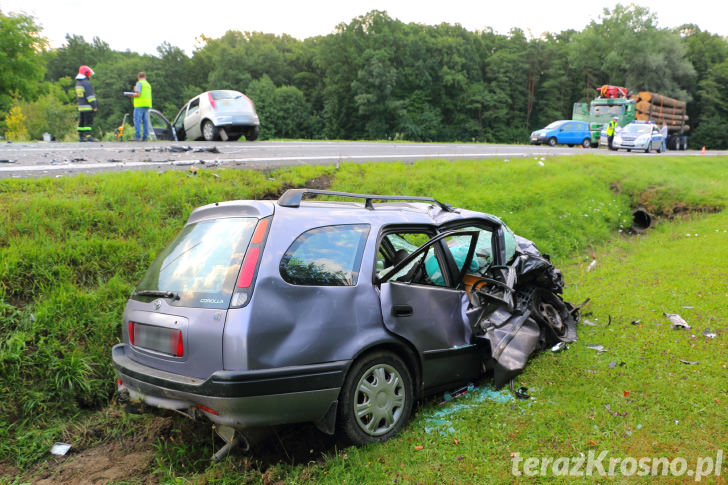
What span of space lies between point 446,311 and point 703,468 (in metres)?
1.91

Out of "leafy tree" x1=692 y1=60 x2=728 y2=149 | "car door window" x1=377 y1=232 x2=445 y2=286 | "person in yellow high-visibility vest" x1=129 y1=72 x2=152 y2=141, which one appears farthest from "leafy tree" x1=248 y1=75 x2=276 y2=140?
"car door window" x1=377 y1=232 x2=445 y2=286

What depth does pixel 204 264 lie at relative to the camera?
134 inches

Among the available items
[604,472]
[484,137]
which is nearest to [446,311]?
[604,472]

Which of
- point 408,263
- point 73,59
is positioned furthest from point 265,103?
point 408,263

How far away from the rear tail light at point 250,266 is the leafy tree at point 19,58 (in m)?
40.9

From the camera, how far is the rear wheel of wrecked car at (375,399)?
3439 millimetres

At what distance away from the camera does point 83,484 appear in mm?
3357

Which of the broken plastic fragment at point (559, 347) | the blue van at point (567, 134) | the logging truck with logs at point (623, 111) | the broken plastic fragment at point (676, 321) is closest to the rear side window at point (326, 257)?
the broken plastic fragment at point (559, 347)

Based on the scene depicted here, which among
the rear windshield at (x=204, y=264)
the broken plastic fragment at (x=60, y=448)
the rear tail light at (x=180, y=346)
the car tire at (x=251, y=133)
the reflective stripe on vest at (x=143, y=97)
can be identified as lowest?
the broken plastic fragment at (x=60, y=448)

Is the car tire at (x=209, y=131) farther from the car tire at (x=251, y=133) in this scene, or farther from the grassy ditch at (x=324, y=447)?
the grassy ditch at (x=324, y=447)

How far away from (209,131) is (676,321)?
13.1 meters

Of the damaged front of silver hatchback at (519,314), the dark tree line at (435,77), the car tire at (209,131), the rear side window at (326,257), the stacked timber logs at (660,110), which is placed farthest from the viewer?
the dark tree line at (435,77)

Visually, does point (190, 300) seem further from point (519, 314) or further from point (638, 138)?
point (638, 138)

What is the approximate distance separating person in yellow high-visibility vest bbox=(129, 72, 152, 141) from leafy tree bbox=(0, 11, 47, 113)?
26553mm
